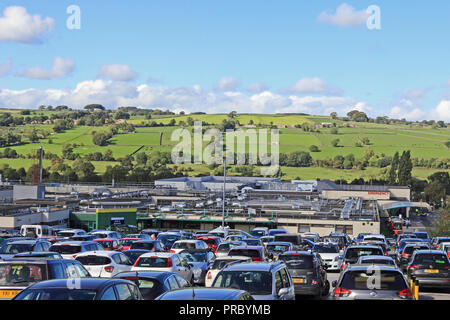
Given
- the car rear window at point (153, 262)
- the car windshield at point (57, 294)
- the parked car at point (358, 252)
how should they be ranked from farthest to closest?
the parked car at point (358, 252) → the car rear window at point (153, 262) → the car windshield at point (57, 294)

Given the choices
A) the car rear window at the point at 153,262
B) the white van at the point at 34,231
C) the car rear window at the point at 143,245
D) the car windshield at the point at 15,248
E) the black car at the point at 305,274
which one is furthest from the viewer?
the white van at the point at 34,231

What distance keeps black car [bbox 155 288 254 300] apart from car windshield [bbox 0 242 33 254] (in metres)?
16.5

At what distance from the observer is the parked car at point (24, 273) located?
14.8m

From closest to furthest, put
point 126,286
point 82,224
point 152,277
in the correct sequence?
point 126,286 → point 152,277 → point 82,224

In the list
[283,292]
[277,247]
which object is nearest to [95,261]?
[283,292]

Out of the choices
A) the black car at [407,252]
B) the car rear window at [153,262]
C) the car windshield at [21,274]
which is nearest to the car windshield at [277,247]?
the black car at [407,252]

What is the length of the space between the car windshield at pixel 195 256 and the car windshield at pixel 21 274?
979cm

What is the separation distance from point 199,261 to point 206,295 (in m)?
14.8

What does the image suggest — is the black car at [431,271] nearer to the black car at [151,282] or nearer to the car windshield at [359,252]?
the car windshield at [359,252]

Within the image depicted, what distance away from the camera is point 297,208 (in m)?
76.1

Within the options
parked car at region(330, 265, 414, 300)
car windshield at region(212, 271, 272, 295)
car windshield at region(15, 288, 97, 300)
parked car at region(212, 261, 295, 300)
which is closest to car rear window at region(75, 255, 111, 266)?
parked car at region(212, 261, 295, 300)
